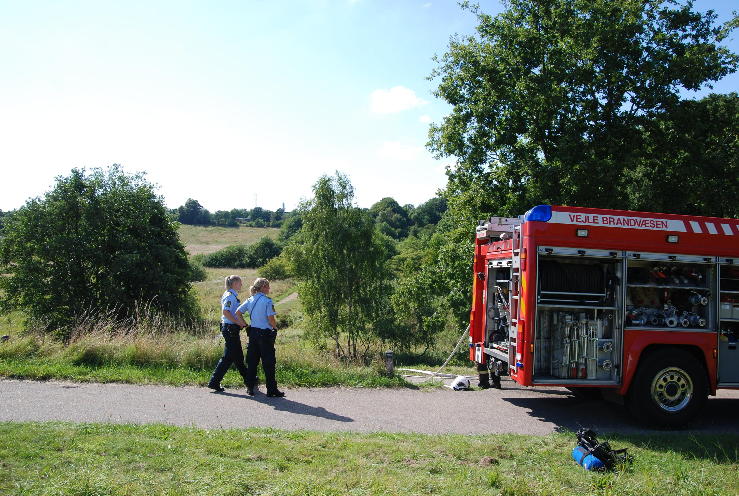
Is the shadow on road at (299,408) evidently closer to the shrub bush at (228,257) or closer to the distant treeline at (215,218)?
the shrub bush at (228,257)

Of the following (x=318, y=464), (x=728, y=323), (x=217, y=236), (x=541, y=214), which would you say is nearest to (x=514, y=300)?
(x=541, y=214)

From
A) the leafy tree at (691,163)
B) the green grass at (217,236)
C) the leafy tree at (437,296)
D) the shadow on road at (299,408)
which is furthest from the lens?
the green grass at (217,236)

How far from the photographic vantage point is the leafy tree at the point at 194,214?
Answer: 371ft

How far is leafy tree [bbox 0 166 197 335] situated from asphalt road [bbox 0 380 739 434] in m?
10.5

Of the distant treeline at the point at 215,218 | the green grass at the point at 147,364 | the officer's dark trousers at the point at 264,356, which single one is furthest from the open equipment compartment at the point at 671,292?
the distant treeline at the point at 215,218

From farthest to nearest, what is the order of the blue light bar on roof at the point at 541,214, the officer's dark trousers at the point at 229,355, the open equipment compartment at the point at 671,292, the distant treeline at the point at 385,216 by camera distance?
the distant treeline at the point at 385,216
the officer's dark trousers at the point at 229,355
the open equipment compartment at the point at 671,292
the blue light bar on roof at the point at 541,214

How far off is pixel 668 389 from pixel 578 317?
1.55 metres

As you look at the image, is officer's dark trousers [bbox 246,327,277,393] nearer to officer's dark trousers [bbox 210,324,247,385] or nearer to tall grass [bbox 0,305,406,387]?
officer's dark trousers [bbox 210,324,247,385]

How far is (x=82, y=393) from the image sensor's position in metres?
8.14

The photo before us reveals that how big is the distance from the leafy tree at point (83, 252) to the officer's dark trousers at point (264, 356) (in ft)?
35.3

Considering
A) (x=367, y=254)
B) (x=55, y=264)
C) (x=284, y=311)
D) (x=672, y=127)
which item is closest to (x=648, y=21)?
(x=672, y=127)

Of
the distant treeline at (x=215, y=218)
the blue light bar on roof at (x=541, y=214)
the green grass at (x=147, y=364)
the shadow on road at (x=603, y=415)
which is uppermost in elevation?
the distant treeline at (x=215, y=218)

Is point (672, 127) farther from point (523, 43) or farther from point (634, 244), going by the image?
point (634, 244)

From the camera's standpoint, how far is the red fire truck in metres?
7.76
